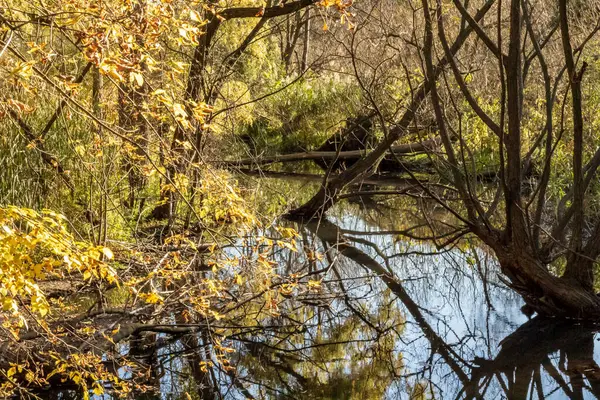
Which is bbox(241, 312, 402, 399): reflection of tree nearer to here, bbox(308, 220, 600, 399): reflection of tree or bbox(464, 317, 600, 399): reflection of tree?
bbox(308, 220, 600, 399): reflection of tree

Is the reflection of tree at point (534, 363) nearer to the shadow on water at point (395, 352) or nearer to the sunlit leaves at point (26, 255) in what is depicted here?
the shadow on water at point (395, 352)

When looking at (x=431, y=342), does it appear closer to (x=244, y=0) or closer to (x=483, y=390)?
(x=483, y=390)

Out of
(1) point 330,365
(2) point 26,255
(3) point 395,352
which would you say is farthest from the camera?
(3) point 395,352

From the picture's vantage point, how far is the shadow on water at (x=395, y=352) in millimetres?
5527

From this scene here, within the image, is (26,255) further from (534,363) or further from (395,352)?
(534,363)

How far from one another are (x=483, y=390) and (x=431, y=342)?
0.98 m

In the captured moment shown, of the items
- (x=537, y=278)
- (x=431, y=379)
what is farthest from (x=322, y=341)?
(x=537, y=278)

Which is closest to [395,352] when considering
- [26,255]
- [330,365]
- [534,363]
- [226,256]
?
[330,365]

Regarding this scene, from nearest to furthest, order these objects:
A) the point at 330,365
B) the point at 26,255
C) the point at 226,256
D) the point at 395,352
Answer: the point at 26,255
the point at 226,256
the point at 330,365
the point at 395,352

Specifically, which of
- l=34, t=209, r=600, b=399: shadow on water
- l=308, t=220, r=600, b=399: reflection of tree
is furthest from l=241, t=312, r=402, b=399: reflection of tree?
l=308, t=220, r=600, b=399: reflection of tree

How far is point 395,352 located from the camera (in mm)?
6234

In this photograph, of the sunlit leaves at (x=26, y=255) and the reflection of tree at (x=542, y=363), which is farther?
the reflection of tree at (x=542, y=363)

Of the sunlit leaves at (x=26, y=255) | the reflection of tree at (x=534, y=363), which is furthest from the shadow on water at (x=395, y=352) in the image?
the sunlit leaves at (x=26, y=255)

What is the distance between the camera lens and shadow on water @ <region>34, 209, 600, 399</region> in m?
5.53
